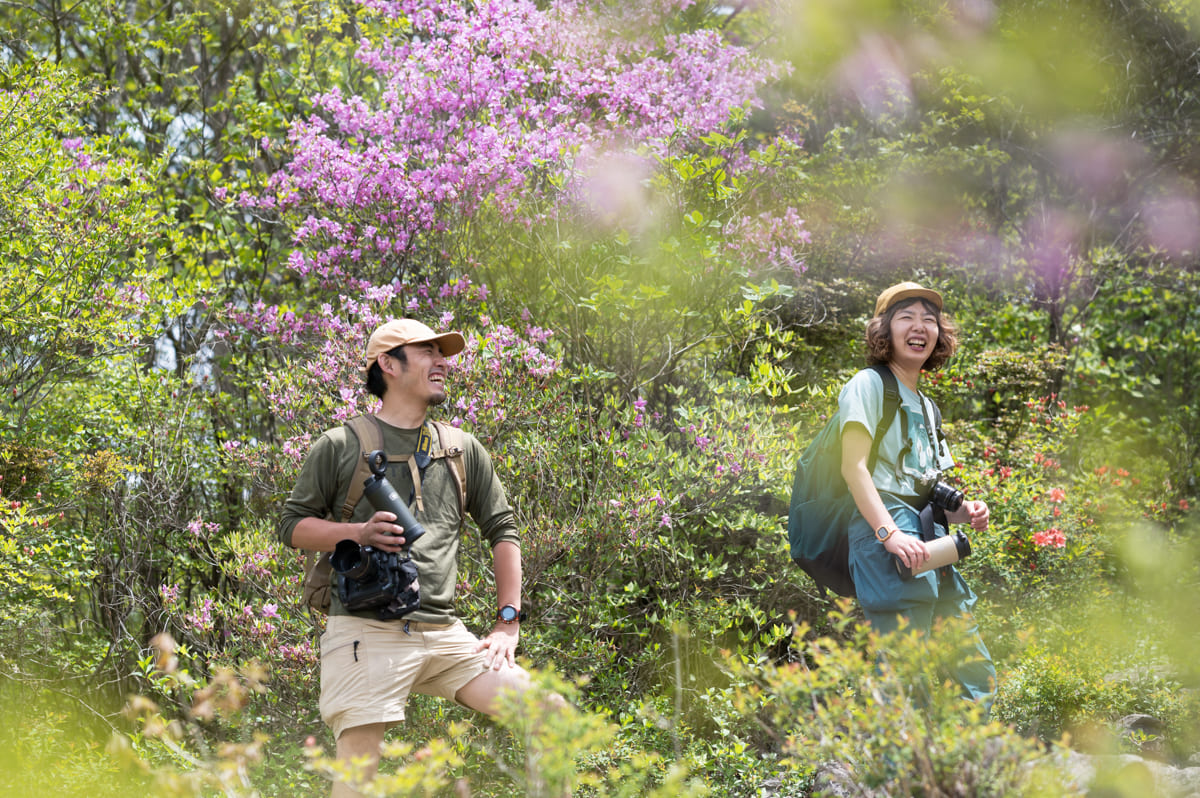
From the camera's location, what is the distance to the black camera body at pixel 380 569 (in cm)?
267

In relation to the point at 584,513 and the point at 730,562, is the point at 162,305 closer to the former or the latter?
the point at 584,513

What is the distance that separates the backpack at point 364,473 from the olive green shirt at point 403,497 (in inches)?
0.6

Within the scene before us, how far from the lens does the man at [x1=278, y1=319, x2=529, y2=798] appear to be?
107 inches

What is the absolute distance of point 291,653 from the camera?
14.4 feet

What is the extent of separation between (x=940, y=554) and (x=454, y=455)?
156 centimetres

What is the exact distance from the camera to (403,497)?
2.91m

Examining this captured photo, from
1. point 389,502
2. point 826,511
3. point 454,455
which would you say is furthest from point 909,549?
point 389,502

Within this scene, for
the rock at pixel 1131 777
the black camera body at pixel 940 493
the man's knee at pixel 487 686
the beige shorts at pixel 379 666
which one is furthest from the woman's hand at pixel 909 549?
the beige shorts at pixel 379 666

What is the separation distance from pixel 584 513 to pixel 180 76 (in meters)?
6.01

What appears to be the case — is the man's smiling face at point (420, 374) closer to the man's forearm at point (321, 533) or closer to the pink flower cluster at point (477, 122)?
the man's forearm at point (321, 533)

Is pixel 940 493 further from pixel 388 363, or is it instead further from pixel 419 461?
pixel 388 363

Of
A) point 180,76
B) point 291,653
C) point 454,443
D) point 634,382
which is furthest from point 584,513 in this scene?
point 180,76

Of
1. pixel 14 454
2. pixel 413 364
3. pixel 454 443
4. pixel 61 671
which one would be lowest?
pixel 61 671

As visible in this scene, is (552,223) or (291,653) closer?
(291,653)
